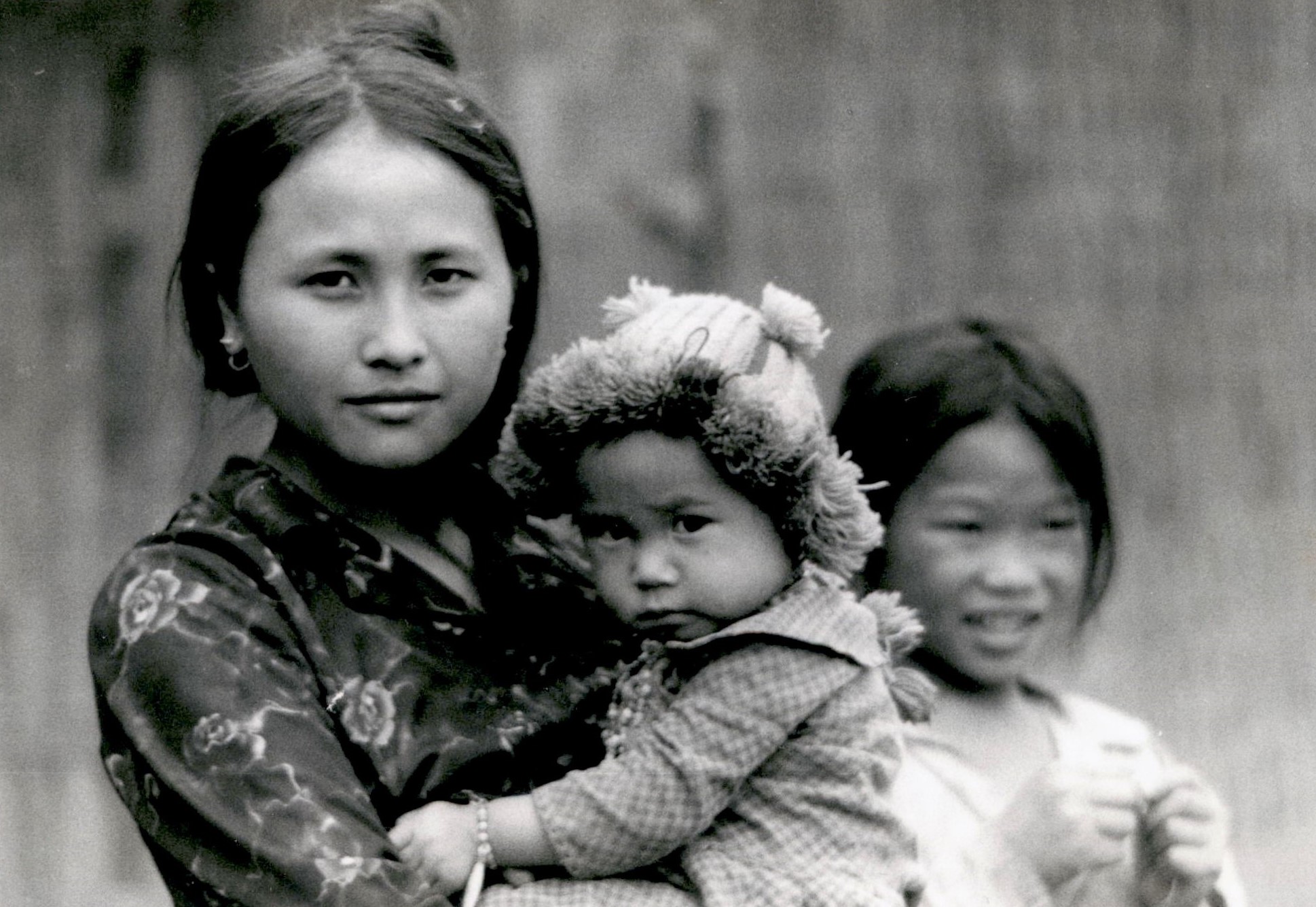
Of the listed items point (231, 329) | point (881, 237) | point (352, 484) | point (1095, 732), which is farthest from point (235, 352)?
point (881, 237)

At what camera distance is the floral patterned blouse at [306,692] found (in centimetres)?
186

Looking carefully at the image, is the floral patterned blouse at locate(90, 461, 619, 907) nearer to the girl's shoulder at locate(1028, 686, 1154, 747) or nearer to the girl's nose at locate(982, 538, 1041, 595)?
the girl's nose at locate(982, 538, 1041, 595)

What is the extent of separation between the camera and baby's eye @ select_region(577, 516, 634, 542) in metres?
2.16

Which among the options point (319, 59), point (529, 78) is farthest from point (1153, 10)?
point (319, 59)

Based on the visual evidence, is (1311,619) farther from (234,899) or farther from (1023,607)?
(234,899)

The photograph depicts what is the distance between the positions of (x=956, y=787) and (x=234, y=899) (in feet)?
4.02

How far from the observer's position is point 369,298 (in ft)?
7.03

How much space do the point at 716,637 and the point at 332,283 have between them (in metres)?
0.58

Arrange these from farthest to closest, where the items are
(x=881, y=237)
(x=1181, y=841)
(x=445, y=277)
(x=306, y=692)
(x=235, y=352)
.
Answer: (x=881, y=237) < (x=1181, y=841) < (x=235, y=352) < (x=445, y=277) < (x=306, y=692)

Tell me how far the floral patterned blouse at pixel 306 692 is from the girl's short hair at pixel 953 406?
72 centimetres

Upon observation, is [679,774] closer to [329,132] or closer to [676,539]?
[676,539]

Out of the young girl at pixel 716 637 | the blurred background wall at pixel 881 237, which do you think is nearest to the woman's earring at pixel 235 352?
the young girl at pixel 716 637

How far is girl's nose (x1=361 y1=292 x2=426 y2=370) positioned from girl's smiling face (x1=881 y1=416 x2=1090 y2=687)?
3.27ft

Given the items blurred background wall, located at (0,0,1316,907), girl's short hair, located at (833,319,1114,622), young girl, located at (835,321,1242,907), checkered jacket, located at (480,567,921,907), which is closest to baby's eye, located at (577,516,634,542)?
checkered jacket, located at (480,567,921,907)
